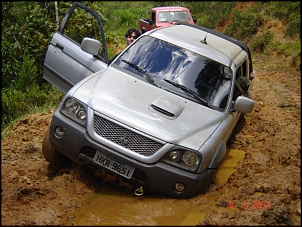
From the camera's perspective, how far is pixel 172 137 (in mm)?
4441

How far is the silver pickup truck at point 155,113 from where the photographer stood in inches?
173

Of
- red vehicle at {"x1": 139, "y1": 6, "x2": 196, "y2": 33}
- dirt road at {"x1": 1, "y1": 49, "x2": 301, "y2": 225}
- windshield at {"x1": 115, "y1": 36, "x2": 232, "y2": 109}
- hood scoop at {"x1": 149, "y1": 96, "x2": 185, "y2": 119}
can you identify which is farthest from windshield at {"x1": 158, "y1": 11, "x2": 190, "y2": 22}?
hood scoop at {"x1": 149, "y1": 96, "x2": 185, "y2": 119}

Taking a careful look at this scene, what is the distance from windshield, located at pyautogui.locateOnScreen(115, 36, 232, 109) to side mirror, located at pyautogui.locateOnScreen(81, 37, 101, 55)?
388 mm

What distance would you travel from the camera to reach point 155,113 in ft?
15.6

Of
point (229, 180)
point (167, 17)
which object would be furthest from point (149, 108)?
point (167, 17)

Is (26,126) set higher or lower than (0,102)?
higher

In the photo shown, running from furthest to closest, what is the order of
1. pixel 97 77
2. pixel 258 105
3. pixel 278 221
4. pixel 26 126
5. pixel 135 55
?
Result: pixel 258 105 → pixel 26 126 → pixel 135 55 → pixel 97 77 → pixel 278 221

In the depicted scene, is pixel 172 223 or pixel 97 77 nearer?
pixel 172 223

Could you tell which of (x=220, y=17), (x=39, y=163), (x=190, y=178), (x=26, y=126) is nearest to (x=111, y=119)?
(x=190, y=178)

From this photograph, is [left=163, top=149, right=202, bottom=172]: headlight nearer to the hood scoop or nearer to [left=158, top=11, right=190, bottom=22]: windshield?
the hood scoop

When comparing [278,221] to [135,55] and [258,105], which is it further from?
[258,105]

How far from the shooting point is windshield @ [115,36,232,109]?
539cm

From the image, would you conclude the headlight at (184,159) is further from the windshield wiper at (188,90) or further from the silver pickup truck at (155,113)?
the windshield wiper at (188,90)

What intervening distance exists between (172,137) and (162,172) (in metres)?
0.37
